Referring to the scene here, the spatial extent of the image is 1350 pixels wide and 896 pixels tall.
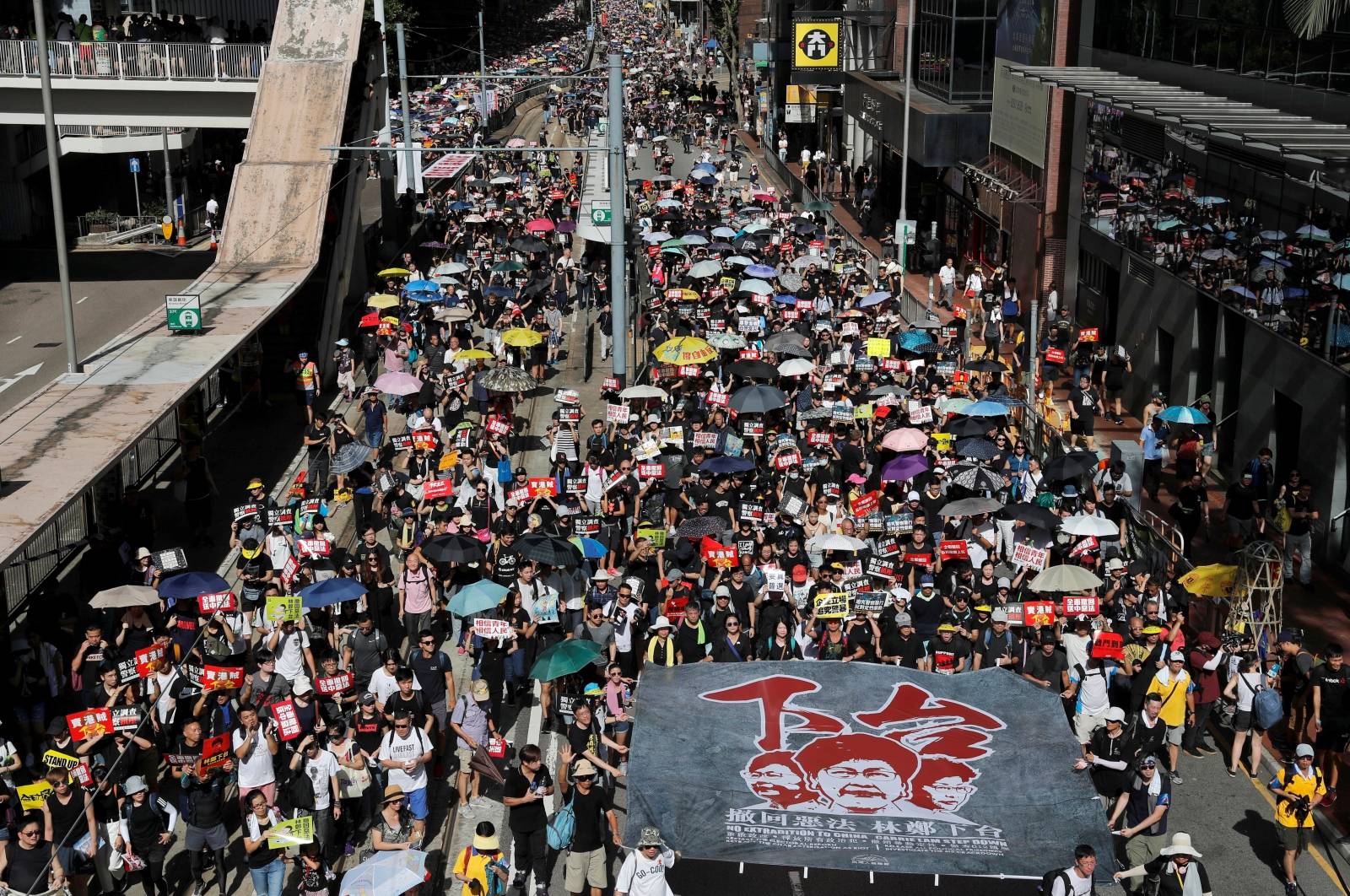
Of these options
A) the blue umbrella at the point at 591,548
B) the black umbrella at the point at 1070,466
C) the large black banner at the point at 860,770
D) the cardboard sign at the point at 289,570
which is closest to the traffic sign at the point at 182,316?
the cardboard sign at the point at 289,570

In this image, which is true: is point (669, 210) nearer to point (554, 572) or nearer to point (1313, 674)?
point (554, 572)

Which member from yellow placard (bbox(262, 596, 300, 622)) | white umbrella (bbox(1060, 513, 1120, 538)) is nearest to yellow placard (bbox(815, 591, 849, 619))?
white umbrella (bbox(1060, 513, 1120, 538))

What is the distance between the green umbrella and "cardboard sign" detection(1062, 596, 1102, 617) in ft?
16.4

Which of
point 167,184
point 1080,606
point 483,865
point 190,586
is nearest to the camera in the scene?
point 483,865

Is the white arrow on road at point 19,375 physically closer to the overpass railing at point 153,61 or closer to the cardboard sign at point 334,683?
the overpass railing at point 153,61

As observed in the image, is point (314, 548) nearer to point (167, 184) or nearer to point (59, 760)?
point (59, 760)

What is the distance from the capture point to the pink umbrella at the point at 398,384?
26.5m

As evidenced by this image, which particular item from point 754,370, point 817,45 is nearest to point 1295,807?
point 754,370

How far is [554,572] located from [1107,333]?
72.1 ft

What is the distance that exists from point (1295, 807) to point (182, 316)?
62.3ft

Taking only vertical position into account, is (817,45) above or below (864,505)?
above

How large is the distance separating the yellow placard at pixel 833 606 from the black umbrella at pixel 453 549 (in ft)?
13.3

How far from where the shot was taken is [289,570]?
18.8m

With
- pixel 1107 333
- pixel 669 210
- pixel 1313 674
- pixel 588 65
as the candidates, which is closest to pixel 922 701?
pixel 1313 674
